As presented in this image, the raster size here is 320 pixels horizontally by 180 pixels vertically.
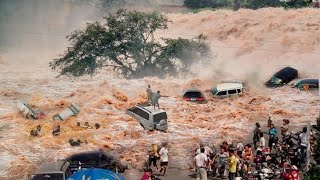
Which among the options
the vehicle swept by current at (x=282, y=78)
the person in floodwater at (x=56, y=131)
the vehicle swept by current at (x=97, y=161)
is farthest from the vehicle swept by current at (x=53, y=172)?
the vehicle swept by current at (x=282, y=78)

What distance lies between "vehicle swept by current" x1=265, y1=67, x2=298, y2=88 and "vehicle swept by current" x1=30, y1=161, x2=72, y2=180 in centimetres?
2667

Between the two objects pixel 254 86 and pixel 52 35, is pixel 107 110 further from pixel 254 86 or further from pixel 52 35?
pixel 52 35

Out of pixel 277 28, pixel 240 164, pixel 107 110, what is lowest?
pixel 240 164

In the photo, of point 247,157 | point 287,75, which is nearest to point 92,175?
point 247,157

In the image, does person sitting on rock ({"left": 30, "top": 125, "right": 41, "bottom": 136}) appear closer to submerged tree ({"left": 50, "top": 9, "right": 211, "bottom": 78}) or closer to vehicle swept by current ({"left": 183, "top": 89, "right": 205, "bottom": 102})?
vehicle swept by current ({"left": 183, "top": 89, "right": 205, "bottom": 102})

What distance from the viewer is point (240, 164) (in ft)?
74.6

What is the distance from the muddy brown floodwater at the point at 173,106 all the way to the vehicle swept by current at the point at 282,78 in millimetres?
937

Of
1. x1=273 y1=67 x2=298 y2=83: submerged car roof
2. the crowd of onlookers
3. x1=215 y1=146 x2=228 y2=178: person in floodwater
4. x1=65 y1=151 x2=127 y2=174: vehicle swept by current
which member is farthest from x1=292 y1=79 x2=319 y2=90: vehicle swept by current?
x1=65 y1=151 x2=127 y2=174: vehicle swept by current

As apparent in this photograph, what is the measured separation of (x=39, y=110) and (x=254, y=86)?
17266mm

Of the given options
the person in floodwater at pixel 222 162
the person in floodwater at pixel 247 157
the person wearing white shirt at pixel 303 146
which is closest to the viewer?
the person in floodwater at pixel 247 157

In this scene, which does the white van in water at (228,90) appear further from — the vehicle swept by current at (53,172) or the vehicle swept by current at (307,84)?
the vehicle swept by current at (53,172)

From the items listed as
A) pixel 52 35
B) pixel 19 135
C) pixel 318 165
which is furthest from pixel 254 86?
pixel 52 35

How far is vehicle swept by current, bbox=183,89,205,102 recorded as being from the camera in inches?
1553

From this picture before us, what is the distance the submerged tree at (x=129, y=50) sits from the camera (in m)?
55.8
